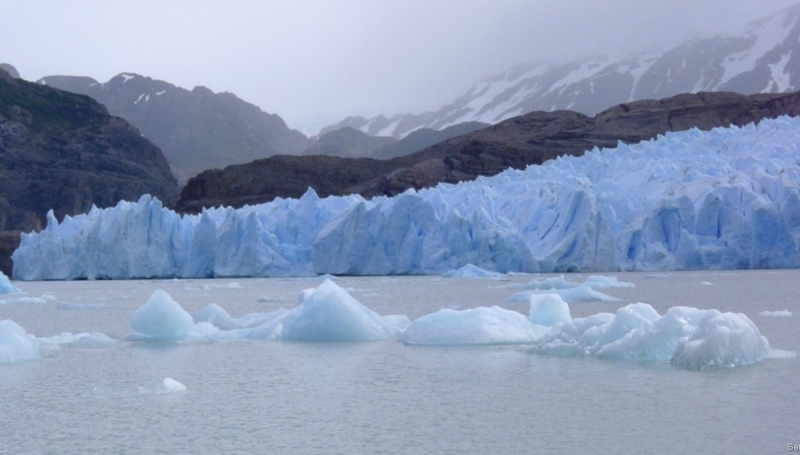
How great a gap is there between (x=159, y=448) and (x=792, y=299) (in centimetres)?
1181

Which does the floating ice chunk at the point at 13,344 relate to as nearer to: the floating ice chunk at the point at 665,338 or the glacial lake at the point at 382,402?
the glacial lake at the point at 382,402

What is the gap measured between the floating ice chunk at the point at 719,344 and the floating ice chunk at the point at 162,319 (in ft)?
18.1

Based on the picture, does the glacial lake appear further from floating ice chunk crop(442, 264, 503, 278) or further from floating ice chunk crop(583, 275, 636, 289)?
floating ice chunk crop(442, 264, 503, 278)

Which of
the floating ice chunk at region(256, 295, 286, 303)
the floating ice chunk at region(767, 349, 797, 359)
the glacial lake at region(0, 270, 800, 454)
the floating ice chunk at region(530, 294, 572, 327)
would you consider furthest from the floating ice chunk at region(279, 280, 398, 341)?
the floating ice chunk at region(256, 295, 286, 303)

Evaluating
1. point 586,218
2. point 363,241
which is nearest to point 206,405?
point 586,218

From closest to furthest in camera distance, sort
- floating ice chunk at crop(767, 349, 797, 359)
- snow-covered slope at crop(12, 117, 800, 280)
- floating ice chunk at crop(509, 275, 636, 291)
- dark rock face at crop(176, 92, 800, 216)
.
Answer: floating ice chunk at crop(767, 349, 797, 359)
floating ice chunk at crop(509, 275, 636, 291)
snow-covered slope at crop(12, 117, 800, 280)
dark rock face at crop(176, 92, 800, 216)

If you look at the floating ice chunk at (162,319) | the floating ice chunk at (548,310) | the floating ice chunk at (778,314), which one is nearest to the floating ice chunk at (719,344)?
the floating ice chunk at (548,310)

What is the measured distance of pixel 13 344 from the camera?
856 centimetres

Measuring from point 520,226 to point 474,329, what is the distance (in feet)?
59.5

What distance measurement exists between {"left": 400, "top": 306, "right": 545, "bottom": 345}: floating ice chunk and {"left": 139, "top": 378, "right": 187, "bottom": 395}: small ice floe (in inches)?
123

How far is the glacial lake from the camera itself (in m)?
5.12

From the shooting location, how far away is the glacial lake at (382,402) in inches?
202

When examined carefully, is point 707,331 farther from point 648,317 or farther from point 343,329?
point 343,329

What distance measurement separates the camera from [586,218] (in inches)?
985
